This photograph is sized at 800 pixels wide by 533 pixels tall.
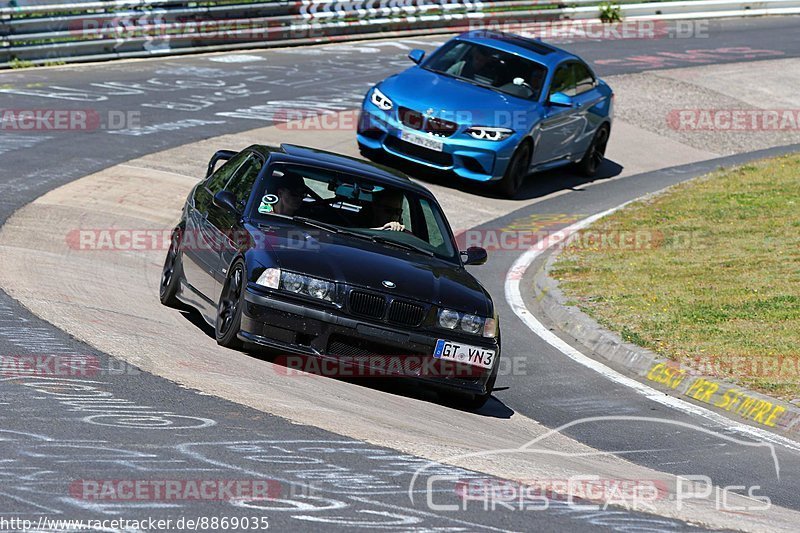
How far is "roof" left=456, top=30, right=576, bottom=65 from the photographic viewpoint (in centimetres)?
1861

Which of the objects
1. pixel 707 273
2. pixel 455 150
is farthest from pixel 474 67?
pixel 707 273

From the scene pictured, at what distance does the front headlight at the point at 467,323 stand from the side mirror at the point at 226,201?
1.90 meters

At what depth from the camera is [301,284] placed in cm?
866

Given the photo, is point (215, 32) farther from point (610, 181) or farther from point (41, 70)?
point (610, 181)

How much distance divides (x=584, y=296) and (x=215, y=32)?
13611 mm

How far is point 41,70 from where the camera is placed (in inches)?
836

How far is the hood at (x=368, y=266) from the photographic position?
874 centimetres

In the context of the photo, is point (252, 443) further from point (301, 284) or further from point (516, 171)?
point (516, 171)

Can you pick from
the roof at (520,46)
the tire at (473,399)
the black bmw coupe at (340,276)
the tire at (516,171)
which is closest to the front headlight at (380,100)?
the tire at (516,171)

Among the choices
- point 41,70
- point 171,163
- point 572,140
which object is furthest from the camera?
point 41,70

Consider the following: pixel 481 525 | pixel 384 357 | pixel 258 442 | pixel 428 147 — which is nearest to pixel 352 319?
pixel 384 357

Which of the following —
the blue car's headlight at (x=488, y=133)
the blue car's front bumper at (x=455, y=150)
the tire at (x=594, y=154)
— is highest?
the blue car's headlight at (x=488, y=133)

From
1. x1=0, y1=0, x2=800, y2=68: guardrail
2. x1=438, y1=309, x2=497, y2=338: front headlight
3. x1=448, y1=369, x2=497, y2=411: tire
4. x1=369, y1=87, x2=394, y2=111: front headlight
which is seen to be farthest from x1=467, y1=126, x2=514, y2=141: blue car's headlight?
x1=438, y1=309, x2=497, y2=338: front headlight

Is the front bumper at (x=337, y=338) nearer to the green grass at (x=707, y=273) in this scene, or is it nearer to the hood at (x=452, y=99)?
the green grass at (x=707, y=273)
